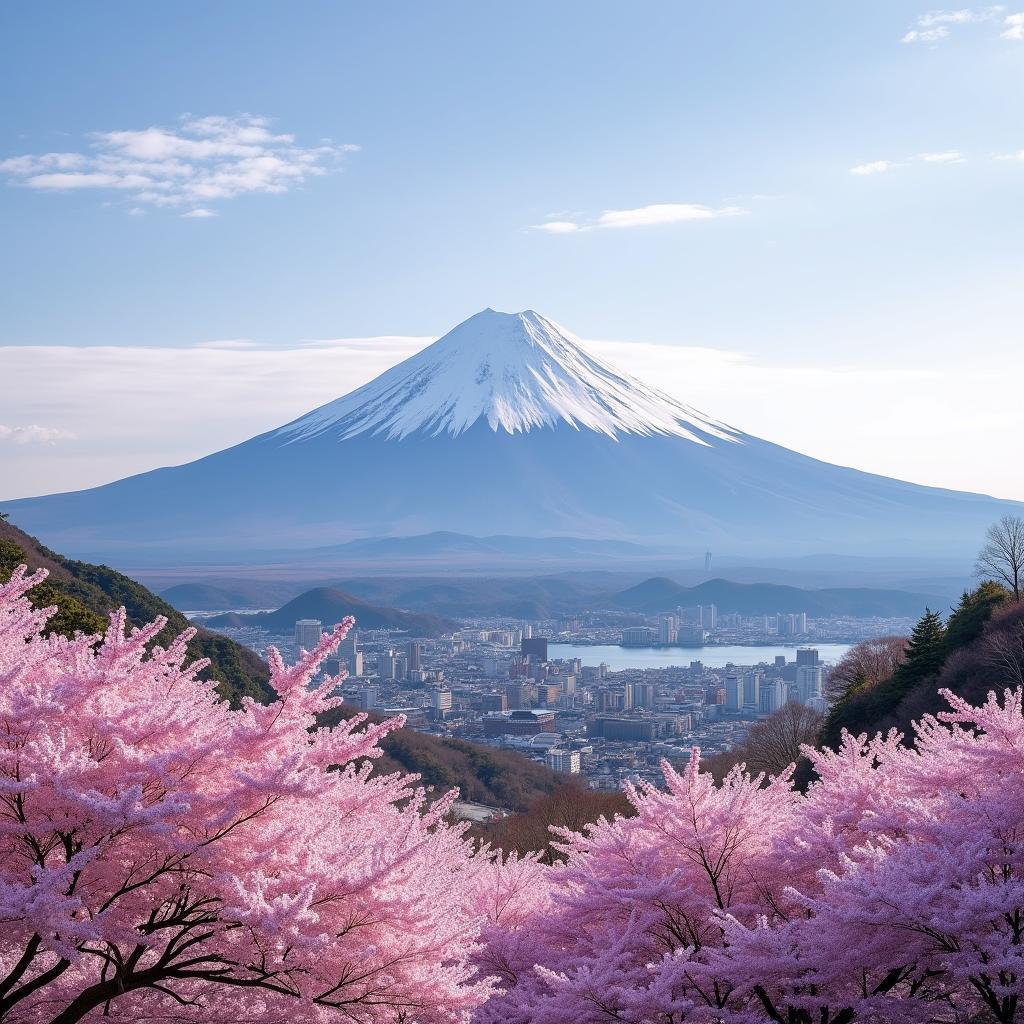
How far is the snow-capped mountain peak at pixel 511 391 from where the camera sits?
600 ft

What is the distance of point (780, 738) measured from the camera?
3419cm

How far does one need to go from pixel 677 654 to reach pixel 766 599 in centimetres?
2860

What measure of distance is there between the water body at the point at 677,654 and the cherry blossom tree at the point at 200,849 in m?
74.0

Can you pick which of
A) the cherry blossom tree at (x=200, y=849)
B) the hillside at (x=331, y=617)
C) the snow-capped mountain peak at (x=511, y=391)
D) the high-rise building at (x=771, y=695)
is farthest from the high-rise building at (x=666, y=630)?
the cherry blossom tree at (x=200, y=849)

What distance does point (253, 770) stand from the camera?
21.1 feet

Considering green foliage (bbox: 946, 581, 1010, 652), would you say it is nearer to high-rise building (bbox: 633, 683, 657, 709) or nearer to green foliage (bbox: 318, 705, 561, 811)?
green foliage (bbox: 318, 705, 561, 811)

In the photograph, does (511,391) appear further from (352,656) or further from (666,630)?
(352,656)

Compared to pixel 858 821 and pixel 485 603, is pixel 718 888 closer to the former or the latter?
pixel 858 821

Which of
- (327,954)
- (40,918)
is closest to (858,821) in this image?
(327,954)

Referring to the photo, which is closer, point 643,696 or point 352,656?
point 643,696

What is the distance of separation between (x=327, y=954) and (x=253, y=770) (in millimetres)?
1060

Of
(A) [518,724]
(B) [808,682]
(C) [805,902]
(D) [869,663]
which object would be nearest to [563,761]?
(D) [869,663]

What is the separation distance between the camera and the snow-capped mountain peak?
183 m

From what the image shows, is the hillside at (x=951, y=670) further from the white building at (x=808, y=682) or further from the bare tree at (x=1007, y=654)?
the white building at (x=808, y=682)
